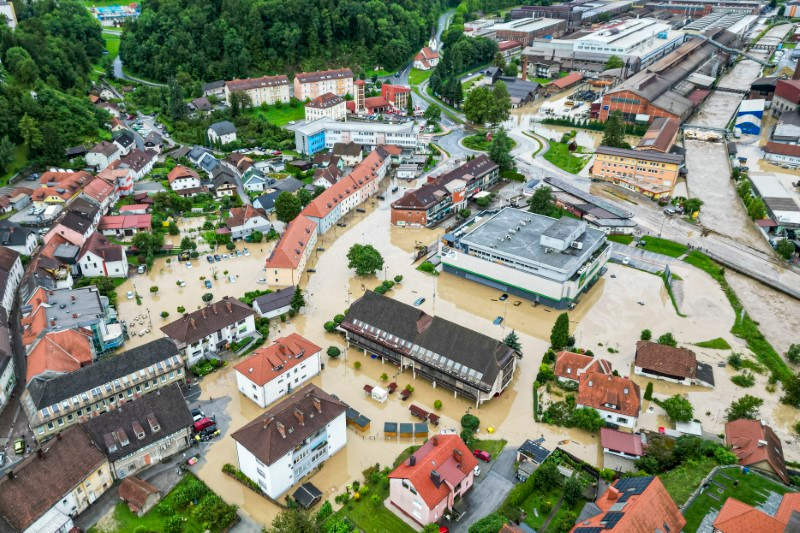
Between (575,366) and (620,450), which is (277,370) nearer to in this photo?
(575,366)

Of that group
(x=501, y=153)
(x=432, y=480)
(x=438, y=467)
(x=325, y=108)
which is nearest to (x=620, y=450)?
(x=438, y=467)

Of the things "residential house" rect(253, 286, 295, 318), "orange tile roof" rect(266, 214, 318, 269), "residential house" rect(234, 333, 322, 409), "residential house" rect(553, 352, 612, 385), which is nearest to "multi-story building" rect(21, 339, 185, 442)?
"residential house" rect(234, 333, 322, 409)

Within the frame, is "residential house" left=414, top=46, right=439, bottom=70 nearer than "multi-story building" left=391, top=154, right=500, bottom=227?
No

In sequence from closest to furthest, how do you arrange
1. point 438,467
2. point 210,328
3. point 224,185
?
point 438,467, point 210,328, point 224,185

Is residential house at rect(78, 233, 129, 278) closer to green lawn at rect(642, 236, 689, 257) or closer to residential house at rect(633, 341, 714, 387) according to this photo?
residential house at rect(633, 341, 714, 387)

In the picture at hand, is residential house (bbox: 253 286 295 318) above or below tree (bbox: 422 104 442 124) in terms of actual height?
below

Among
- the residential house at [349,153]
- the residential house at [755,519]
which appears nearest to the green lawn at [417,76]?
the residential house at [349,153]
